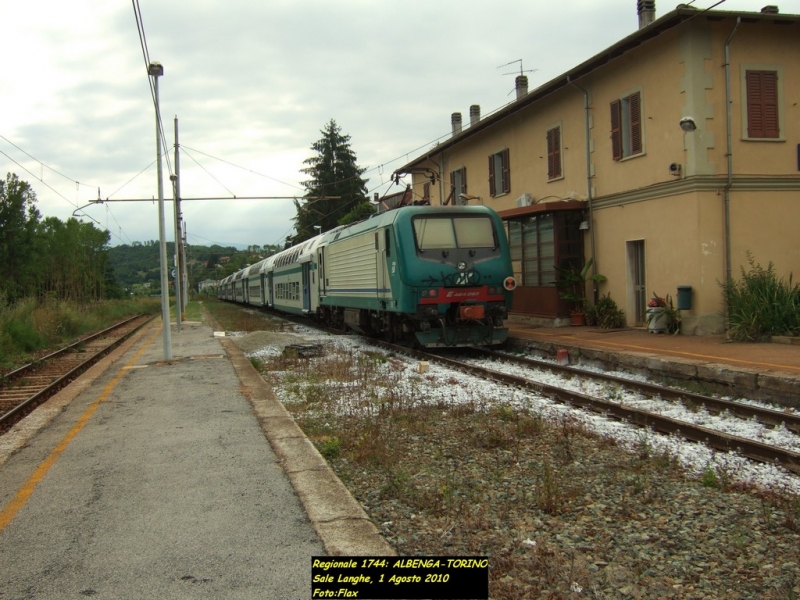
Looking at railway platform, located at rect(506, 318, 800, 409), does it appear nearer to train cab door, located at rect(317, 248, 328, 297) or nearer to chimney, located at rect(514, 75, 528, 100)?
train cab door, located at rect(317, 248, 328, 297)

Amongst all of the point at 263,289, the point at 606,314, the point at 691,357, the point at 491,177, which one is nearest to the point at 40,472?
the point at 691,357

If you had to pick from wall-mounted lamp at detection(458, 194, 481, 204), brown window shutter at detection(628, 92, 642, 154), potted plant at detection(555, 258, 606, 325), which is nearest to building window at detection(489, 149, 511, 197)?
wall-mounted lamp at detection(458, 194, 481, 204)

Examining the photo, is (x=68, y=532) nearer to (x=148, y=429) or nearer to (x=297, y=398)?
(x=148, y=429)

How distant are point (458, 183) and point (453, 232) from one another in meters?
12.4

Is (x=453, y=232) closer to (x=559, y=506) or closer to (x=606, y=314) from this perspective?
(x=606, y=314)

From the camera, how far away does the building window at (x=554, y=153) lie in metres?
18.1

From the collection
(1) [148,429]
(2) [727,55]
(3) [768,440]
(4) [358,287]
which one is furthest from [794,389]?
(4) [358,287]

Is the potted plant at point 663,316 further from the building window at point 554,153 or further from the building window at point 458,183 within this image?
the building window at point 458,183

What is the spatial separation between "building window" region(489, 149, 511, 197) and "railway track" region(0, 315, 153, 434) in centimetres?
1240

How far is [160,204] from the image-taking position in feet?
43.3

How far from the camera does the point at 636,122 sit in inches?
591

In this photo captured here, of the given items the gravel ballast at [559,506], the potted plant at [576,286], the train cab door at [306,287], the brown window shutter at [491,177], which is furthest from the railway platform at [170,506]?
the brown window shutter at [491,177]

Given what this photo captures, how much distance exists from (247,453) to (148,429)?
5.74 ft

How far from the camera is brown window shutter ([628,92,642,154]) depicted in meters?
14.9
